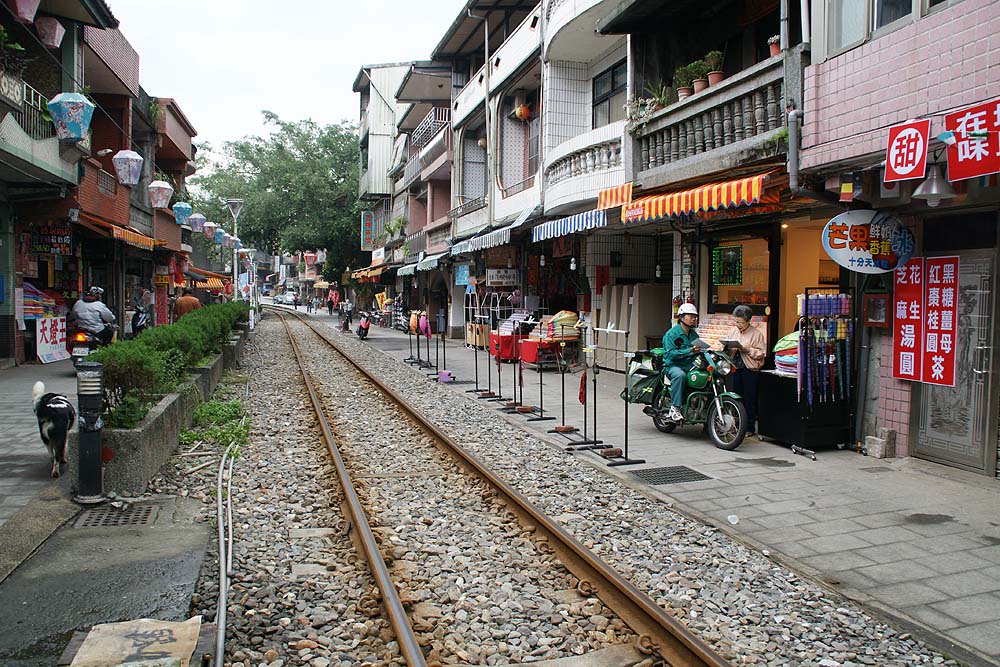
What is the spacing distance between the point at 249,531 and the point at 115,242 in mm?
18487

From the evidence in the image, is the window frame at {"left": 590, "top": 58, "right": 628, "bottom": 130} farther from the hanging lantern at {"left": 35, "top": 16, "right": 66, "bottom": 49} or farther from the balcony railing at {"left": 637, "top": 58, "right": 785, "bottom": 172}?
the hanging lantern at {"left": 35, "top": 16, "right": 66, "bottom": 49}

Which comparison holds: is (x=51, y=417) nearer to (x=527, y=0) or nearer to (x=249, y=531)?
(x=249, y=531)

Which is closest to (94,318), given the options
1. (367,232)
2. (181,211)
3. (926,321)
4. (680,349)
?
(680,349)

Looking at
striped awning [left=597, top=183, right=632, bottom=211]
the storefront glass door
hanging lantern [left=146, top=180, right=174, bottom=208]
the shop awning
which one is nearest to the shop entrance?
the storefront glass door

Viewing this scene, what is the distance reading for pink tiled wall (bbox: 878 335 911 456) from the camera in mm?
8078

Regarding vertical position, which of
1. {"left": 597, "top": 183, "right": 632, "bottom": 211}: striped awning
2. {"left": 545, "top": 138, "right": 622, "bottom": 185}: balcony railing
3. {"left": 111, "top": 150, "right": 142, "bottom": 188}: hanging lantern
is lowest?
{"left": 597, "top": 183, "right": 632, "bottom": 211}: striped awning

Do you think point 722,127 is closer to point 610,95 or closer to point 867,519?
point 867,519

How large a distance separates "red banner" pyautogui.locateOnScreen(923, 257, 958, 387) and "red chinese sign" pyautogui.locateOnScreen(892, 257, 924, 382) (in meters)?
0.07

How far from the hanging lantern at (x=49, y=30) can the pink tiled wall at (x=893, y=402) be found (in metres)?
15.8

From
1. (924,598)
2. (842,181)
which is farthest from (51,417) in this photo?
(842,181)

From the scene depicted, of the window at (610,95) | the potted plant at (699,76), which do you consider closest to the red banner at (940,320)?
the potted plant at (699,76)

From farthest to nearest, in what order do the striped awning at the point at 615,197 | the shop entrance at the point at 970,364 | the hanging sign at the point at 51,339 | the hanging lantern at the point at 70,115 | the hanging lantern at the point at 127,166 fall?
the hanging lantern at the point at 127,166, the hanging sign at the point at 51,339, the hanging lantern at the point at 70,115, the striped awning at the point at 615,197, the shop entrance at the point at 970,364

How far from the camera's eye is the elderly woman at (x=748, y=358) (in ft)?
30.6

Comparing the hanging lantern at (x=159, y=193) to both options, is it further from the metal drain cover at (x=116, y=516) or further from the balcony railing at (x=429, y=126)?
the metal drain cover at (x=116, y=516)
